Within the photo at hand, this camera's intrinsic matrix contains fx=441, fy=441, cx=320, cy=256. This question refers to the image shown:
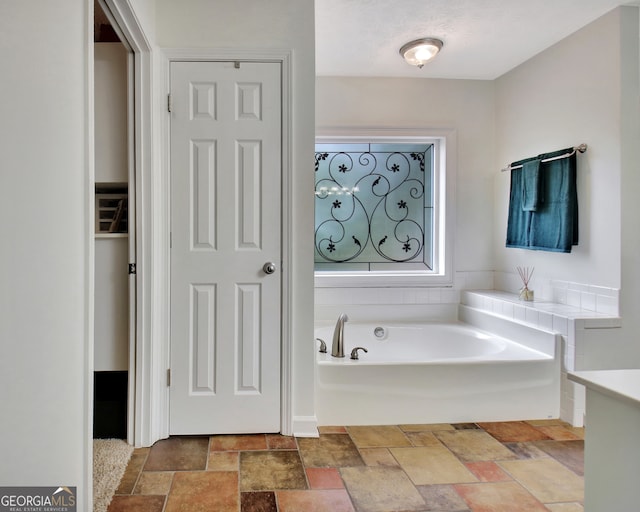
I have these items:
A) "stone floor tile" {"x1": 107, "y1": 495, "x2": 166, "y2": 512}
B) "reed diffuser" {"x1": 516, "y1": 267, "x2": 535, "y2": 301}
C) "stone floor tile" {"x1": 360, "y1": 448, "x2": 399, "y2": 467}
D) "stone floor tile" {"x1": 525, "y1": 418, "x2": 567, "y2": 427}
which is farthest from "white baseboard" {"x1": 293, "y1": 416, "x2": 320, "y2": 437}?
"reed diffuser" {"x1": 516, "y1": 267, "x2": 535, "y2": 301}

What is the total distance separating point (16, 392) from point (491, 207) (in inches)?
142

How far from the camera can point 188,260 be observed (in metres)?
2.36

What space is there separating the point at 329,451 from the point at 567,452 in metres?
1.20

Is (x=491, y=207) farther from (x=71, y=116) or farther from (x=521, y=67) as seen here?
(x=71, y=116)

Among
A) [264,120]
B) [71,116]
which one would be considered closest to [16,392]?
[71,116]

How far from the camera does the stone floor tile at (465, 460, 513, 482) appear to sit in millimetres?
1963

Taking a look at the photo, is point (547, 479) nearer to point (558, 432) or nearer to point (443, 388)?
point (558, 432)

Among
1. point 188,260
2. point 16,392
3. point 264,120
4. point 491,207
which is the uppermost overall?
point 264,120

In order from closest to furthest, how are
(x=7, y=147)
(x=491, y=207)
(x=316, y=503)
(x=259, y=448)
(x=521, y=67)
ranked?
(x=7, y=147) < (x=316, y=503) < (x=259, y=448) < (x=521, y=67) < (x=491, y=207)

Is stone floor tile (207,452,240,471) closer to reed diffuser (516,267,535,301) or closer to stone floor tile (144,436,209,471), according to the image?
stone floor tile (144,436,209,471)

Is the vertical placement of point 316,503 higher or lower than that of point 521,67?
lower

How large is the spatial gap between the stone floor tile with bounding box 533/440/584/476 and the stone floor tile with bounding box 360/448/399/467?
0.80m

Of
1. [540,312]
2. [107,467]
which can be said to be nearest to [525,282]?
[540,312]

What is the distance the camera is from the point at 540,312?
2797 millimetres
